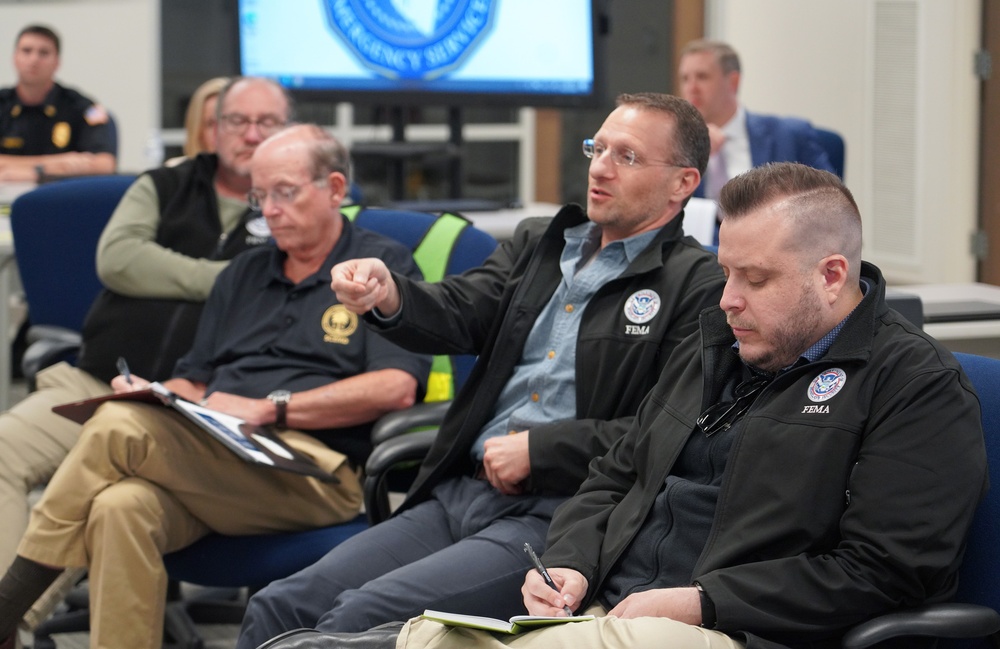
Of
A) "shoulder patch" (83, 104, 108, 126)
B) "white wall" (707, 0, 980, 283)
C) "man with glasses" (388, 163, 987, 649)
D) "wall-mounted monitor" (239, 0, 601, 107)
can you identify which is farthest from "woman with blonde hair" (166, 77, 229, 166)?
"white wall" (707, 0, 980, 283)

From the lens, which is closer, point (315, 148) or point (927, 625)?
point (927, 625)

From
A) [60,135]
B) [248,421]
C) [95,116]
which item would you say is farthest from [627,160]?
[60,135]

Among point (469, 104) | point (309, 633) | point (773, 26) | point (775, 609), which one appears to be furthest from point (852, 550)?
point (773, 26)

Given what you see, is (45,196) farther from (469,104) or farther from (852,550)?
(852,550)

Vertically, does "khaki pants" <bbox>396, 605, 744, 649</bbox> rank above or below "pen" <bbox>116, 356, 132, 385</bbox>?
below

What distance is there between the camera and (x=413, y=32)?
4.45 m

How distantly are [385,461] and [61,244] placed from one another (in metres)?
1.38

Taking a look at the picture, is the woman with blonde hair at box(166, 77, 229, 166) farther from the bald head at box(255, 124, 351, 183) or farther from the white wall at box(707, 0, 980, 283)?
the white wall at box(707, 0, 980, 283)

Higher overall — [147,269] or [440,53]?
[440,53]

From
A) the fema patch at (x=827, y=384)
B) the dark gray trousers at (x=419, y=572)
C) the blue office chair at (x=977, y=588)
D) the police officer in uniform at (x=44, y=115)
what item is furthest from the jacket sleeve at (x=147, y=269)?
the police officer in uniform at (x=44, y=115)

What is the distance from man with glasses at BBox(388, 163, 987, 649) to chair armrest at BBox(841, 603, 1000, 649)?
26mm

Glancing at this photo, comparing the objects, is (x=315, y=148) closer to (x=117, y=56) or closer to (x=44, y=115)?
(x=44, y=115)

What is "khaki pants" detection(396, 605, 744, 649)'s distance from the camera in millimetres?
1539

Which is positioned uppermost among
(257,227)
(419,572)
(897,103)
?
(897,103)
